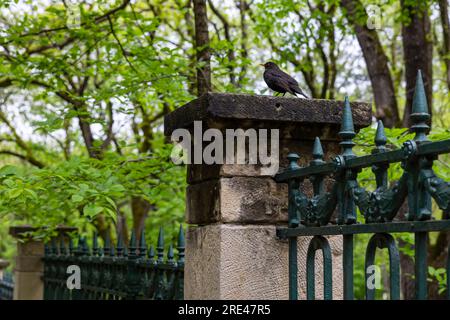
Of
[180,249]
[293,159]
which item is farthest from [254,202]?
[180,249]

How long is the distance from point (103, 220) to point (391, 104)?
4929 mm

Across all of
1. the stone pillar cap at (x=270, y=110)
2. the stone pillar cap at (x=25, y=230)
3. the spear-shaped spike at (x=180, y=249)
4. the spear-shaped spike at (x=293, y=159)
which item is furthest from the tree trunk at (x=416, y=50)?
the spear-shaped spike at (x=293, y=159)

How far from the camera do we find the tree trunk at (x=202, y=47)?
23.0 ft

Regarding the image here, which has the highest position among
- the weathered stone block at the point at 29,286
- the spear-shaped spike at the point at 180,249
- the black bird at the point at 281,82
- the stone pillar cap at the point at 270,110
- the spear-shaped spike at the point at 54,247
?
the black bird at the point at 281,82

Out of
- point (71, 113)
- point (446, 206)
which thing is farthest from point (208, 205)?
point (71, 113)

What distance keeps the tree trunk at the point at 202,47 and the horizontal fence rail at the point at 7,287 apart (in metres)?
3.92

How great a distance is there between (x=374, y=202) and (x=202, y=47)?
189 inches

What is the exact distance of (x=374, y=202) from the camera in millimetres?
2463

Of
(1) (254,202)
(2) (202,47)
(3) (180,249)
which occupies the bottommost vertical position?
(3) (180,249)

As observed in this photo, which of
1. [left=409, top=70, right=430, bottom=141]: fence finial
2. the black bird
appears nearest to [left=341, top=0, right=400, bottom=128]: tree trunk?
the black bird

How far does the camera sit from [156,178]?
7.77 m

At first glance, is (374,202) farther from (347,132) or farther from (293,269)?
(293,269)

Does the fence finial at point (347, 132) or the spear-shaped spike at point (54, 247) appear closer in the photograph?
the fence finial at point (347, 132)

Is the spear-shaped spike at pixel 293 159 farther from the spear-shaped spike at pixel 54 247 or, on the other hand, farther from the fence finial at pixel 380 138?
the spear-shaped spike at pixel 54 247
